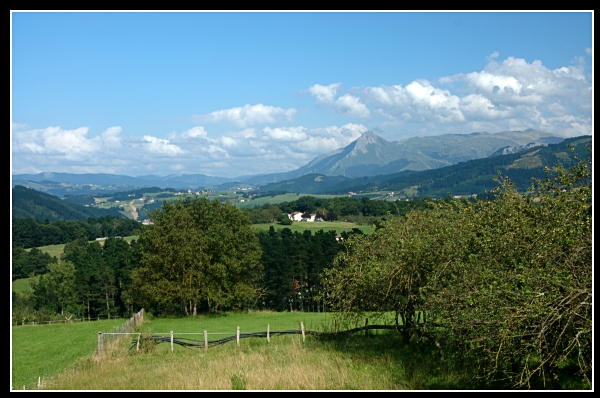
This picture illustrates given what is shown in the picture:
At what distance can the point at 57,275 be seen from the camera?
81.1 m

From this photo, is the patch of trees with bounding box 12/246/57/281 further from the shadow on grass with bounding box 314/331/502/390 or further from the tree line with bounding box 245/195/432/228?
the shadow on grass with bounding box 314/331/502/390

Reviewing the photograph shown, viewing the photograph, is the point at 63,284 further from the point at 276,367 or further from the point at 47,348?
the point at 276,367

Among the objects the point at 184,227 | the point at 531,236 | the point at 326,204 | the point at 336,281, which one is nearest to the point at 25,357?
the point at 184,227

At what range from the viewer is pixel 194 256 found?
4741 cm

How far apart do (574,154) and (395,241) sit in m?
6.52

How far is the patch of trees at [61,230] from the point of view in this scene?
119m

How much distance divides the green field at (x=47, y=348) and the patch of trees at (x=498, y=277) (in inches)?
575

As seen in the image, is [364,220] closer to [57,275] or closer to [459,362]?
[57,275]

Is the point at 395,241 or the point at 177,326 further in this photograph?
the point at 177,326

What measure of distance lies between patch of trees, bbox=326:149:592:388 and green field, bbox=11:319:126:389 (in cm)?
1461

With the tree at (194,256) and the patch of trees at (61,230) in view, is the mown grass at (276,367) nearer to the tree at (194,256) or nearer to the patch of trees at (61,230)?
the tree at (194,256)

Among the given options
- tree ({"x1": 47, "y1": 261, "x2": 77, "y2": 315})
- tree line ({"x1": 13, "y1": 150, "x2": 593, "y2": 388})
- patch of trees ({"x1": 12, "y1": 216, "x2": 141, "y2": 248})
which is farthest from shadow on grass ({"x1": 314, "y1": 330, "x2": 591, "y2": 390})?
patch of trees ({"x1": 12, "y1": 216, "x2": 141, "y2": 248})

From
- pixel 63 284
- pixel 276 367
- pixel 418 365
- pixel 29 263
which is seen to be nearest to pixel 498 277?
pixel 418 365

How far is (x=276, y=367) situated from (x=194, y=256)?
108 ft
